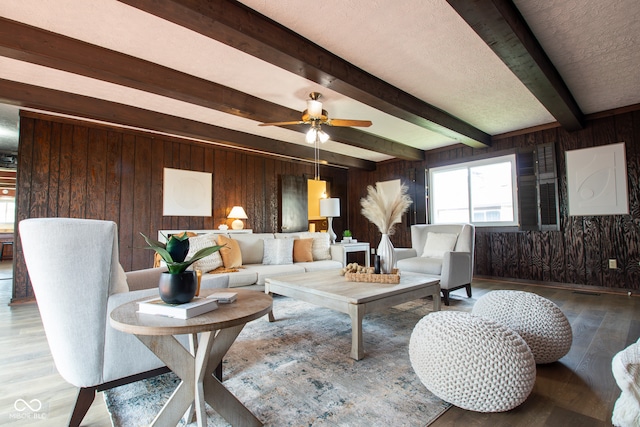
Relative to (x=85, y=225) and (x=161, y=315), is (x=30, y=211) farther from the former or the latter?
(x=161, y=315)

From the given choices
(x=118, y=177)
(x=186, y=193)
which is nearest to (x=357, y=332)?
(x=186, y=193)

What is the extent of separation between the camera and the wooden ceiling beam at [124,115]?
3.02 m

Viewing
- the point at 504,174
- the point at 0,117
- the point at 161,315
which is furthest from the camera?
the point at 504,174

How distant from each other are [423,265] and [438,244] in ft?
1.72

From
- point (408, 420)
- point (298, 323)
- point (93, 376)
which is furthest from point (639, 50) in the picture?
point (93, 376)

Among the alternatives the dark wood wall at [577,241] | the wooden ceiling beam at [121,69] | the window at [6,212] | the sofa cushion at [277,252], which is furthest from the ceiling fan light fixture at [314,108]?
the window at [6,212]

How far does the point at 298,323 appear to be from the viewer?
277 cm

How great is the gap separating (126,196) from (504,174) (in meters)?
5.92

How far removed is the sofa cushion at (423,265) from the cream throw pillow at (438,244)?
0.23 m

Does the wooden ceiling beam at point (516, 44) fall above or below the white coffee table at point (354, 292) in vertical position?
above

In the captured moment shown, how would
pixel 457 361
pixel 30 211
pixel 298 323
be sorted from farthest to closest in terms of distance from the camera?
1. pixel 30 211
2. pixel 298 323
3. pixel 457 361

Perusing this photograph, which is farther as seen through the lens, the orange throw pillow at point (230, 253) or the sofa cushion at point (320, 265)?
the sofa cushion at point (320, 265)

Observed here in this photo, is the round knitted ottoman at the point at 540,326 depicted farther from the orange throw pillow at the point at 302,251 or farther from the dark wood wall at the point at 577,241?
the dark wood wall at the point at 577,241

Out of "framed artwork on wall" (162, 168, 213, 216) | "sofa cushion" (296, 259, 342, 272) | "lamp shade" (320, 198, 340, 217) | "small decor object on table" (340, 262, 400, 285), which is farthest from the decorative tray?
"framed artwork on wall" (162, 168, 213, 216)
